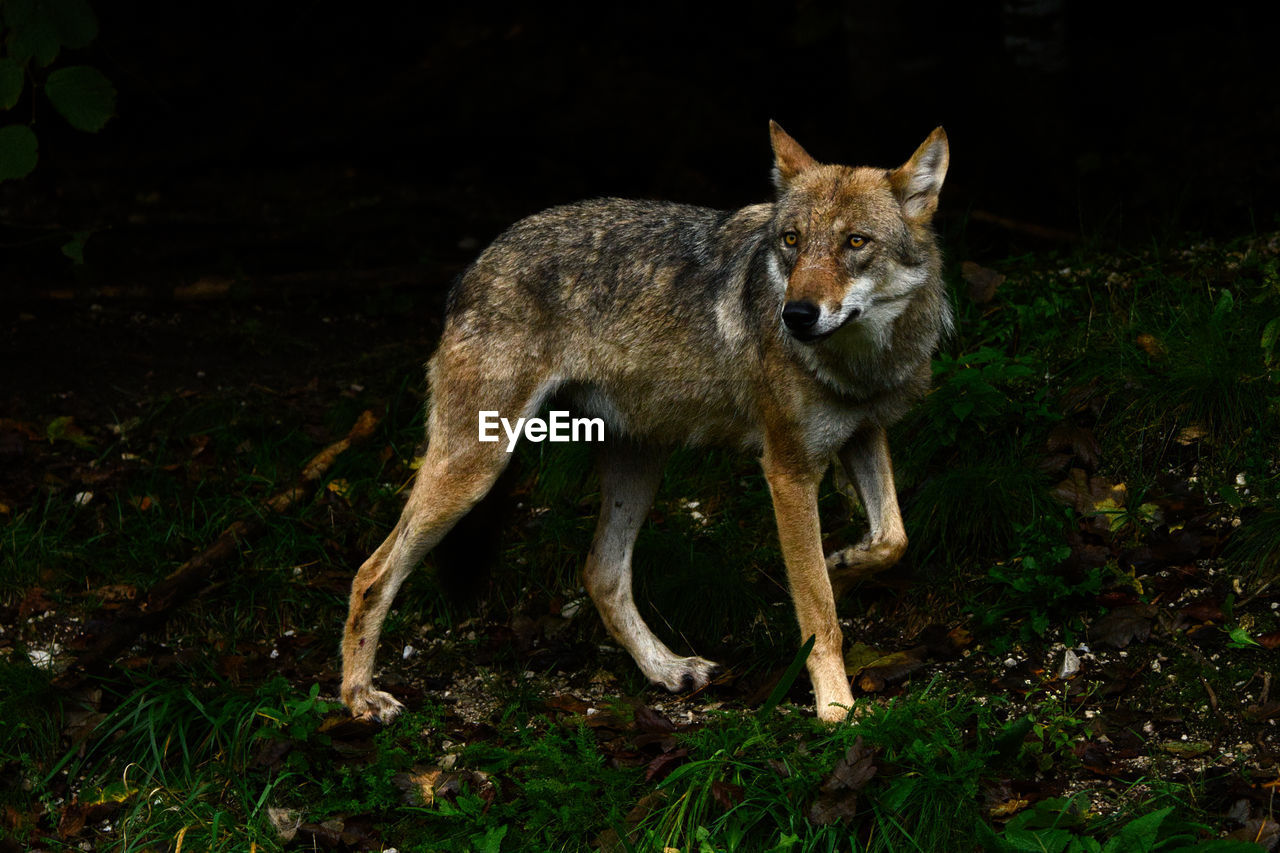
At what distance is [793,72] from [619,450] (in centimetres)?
507

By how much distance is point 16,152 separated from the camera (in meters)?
5.26

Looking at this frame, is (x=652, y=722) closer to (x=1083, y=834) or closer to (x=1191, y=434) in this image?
(x=1083, y=834)

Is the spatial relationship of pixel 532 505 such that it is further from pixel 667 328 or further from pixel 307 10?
pixel 307 10

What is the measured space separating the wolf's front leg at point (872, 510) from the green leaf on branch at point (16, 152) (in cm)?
340

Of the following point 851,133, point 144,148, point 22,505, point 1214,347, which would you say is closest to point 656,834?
point 1214,347

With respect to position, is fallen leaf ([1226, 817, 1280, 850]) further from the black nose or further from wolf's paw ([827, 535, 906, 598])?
the black nose

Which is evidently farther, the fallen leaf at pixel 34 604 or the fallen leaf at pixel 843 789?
the fallen leaf at pixel 34 604

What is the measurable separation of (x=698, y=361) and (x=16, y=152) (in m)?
2.88

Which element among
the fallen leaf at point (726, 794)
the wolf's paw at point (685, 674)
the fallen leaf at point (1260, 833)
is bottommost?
the wolf's paw at point (685, 674)

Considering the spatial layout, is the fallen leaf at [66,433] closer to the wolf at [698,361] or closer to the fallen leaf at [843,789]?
the wolf at [698,361]

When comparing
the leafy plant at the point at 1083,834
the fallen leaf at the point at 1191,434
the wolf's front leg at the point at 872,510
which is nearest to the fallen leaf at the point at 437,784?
the wolf's front leg at the point at 872,510

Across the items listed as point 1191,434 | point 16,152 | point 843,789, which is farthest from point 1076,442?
point 16,152

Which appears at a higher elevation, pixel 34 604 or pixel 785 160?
pixel 785 160

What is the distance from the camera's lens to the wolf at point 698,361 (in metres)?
4.25
